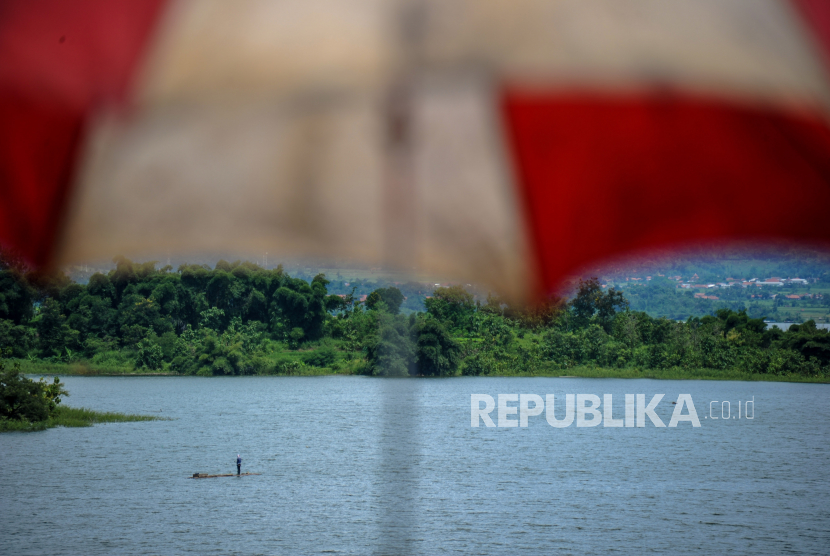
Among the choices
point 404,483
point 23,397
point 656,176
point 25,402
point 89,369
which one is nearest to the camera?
point 656,176

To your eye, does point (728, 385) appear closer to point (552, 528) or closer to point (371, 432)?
point (371, 432)

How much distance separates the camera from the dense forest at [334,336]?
110000 mm

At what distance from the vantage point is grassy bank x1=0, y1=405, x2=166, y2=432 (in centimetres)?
5853

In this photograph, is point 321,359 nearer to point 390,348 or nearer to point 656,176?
point 390,348

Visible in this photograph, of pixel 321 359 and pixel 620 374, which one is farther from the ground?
pixel 321 359

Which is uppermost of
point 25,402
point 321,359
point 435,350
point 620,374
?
point 435,350

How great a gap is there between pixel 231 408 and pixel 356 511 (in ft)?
154

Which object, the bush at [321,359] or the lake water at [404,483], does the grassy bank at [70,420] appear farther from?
the bush at [321,359]

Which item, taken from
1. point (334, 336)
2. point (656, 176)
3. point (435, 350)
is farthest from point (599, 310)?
point (656, 176)

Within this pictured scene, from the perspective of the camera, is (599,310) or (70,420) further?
(599,310)

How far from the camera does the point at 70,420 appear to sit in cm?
6669

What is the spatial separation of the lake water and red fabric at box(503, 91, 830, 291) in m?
32.5

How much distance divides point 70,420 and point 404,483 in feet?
94.7

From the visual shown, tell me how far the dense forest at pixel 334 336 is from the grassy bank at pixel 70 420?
37.7 m
